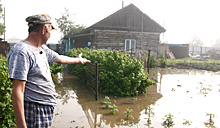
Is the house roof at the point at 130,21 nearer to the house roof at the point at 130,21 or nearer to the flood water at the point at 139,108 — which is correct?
the house roof at the point at 130,21

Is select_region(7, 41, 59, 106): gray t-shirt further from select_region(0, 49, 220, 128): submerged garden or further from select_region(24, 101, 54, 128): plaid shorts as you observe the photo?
select_region(0, 49, 220, 128): submerged garden

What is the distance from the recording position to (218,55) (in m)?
29.0

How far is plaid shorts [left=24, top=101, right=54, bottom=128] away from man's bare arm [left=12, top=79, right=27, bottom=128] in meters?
0.16

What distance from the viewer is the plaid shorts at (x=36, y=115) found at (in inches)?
80.5

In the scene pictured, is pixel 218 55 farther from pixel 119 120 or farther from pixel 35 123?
pixel 35 123

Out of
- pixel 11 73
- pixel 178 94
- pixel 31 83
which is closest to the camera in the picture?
pixel 11 73

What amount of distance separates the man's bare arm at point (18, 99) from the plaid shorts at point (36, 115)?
16cm

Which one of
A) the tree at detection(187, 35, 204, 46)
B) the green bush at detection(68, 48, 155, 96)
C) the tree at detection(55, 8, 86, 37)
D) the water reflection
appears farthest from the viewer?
the tree at detection(187, 35, 204, 46)

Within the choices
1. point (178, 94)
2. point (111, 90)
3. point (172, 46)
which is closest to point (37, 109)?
point (111, 90)

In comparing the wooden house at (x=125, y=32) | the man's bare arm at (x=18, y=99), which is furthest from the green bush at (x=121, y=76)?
the wooden house at (x=125, y=32)

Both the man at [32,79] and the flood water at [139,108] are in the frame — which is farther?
the flood water at [139,108]

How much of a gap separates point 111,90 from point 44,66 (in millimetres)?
5234

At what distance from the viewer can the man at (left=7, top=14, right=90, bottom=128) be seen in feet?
6.10

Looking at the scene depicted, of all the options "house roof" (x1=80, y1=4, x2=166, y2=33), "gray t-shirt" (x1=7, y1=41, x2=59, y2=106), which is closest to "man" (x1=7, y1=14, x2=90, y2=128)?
"gray t-shirt" (x1=7, y1=41, x2=59, y2=106)
